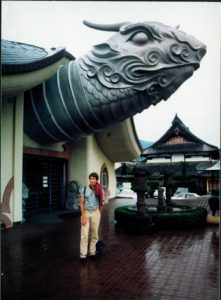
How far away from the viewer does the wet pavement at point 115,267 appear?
5242 mm

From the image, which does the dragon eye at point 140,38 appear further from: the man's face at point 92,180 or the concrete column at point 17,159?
the man's face at point 92,180

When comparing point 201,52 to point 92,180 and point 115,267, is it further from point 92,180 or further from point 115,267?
point 115,267

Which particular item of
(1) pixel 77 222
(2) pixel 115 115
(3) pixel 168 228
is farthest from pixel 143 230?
(2) pixel 115 115

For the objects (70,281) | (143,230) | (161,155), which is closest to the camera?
(70,281)

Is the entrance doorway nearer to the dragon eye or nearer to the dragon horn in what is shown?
the dragon horn

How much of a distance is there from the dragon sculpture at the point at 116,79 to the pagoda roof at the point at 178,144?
2635 cm

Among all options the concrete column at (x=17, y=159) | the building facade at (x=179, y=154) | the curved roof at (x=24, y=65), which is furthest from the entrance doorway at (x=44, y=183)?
the building facade at (x=179, y=154)

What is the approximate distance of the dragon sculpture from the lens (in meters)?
11.1

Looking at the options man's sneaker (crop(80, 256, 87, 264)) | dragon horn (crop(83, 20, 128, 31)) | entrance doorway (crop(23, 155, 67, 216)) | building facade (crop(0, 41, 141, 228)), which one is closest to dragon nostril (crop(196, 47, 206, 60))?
dragon horn (crop(83, 20, 128, 31))

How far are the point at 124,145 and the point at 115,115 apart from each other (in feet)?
30.0

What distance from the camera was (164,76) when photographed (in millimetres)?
11297

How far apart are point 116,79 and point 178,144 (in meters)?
29.0

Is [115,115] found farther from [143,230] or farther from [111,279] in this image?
[111,279]

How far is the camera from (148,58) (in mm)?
11086
